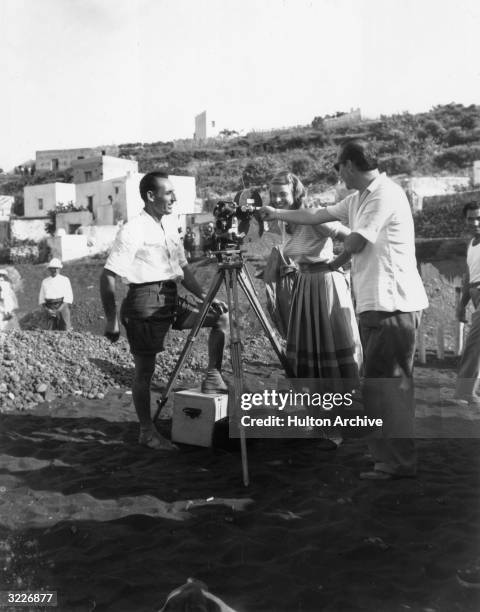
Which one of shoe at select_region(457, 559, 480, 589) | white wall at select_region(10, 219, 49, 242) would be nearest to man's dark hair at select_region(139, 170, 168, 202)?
shoe at select_region(457, 559, 480, 589)

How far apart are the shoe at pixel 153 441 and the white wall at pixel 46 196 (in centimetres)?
978

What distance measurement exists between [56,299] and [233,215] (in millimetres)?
4859

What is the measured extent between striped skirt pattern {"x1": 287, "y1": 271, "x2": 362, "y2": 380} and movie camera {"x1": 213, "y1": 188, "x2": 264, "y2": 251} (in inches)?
23.6

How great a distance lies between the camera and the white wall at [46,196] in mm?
13086

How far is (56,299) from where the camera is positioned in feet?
24.6

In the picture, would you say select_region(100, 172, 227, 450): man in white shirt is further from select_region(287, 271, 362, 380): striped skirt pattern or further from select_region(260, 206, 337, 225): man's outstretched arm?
select_region(260, 206, 337, 225): man's outstretched arm

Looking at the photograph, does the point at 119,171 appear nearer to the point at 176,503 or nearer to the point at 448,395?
the point at 448,395

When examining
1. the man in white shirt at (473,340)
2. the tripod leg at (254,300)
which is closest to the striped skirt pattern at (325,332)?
the tripod leg at (254,300)

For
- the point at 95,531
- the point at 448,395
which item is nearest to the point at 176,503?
the point at 95,531

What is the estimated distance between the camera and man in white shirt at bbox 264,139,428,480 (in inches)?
112

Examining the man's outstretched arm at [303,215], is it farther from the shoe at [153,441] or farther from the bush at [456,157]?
the bush at [456,157]

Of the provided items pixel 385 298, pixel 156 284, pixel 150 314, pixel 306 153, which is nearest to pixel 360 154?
pixel 385 298

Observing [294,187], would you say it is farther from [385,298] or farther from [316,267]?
[385,298]

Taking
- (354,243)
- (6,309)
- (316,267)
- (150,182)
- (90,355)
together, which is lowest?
(90,355)
